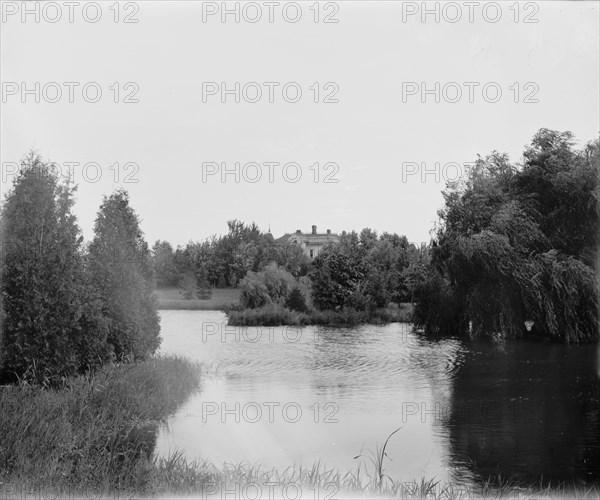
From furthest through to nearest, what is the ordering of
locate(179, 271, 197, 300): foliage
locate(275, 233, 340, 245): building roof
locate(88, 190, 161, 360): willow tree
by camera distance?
locate(275, 233, 340, 245): building roof < locate(179, 271, 197, 300): foliage < locate(88, 190, 161, 360): willow tree

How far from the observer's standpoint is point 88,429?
709cm

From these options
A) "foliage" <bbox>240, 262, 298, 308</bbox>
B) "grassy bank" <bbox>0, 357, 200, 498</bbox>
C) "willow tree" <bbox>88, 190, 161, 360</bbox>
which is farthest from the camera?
"foliage" <bbox>240, 262, 298, 308</bbox>

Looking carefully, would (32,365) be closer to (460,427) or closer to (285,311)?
(460,427)

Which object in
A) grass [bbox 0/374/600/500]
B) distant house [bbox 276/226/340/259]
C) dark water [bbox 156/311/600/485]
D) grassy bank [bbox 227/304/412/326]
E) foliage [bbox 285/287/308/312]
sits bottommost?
dark water [bbox 156/311/600/485]

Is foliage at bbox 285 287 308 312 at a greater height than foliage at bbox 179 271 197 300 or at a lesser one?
lesser

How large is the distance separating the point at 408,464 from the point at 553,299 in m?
14.1

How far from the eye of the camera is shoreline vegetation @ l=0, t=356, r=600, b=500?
18.4 ft

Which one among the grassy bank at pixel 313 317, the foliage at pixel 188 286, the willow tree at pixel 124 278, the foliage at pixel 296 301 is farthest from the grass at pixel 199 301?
the foliage at pixel 296 301

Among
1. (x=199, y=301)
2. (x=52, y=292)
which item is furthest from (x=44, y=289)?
(x=199, y=301)

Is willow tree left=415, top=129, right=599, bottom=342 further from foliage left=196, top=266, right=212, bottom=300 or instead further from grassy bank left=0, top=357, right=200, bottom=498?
grassy bank left=0, top=357, right=200, bottom=498

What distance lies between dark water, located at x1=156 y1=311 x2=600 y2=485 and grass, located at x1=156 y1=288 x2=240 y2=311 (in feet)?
0.86

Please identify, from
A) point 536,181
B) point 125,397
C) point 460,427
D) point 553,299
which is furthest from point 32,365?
point 536,181

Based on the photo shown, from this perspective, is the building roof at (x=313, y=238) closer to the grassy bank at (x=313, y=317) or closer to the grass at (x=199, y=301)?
the grass at (x=199, y=301)

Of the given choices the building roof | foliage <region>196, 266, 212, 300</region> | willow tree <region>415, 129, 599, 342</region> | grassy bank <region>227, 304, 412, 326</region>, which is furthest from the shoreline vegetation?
willow tree <region>415, 129, 599, 342</region>
